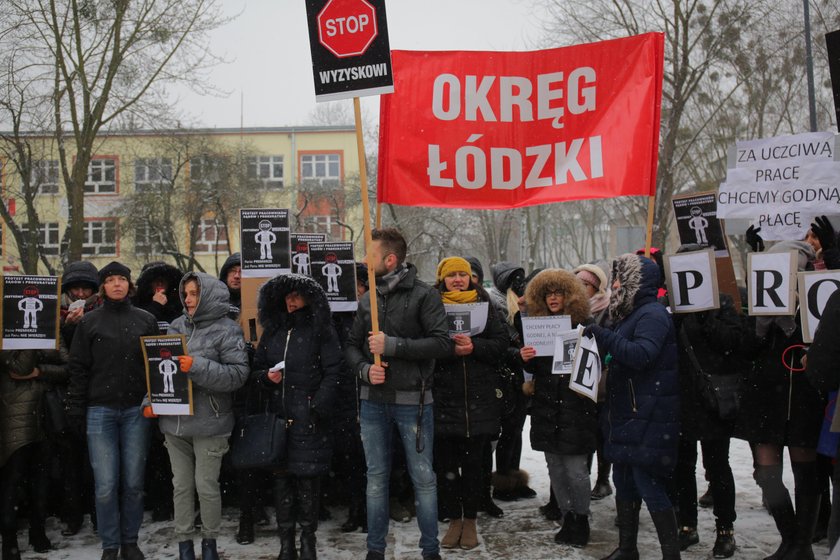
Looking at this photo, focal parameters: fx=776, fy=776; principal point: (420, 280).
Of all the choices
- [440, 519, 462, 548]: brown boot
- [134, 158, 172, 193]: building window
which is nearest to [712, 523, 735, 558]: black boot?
[440, 519, 462, 548]: brown boot

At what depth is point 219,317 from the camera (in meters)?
5.64

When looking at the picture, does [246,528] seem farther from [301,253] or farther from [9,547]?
[301,253]

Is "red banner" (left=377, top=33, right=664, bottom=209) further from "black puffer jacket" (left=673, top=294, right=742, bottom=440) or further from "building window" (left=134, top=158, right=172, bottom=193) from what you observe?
"building window" (left=134, top=158, right=172, bottom=193)

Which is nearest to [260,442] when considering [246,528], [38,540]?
[246,528]

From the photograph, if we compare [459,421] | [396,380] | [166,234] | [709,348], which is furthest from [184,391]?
[166,234]

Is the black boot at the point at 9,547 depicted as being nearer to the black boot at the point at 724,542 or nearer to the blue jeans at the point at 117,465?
the blue jeans at the point at 117,465

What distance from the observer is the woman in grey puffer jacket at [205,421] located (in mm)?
5477

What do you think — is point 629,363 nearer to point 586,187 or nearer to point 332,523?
point 586,187

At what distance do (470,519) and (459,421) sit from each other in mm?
770

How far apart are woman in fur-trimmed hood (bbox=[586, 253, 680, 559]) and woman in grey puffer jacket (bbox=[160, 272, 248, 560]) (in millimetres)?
2584

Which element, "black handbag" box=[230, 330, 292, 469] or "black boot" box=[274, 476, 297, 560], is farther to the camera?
"black boot" box=[274, 476, 297, 560]

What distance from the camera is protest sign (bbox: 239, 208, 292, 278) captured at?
6887 millimetres

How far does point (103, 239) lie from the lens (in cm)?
3681

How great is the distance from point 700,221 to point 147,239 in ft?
100
